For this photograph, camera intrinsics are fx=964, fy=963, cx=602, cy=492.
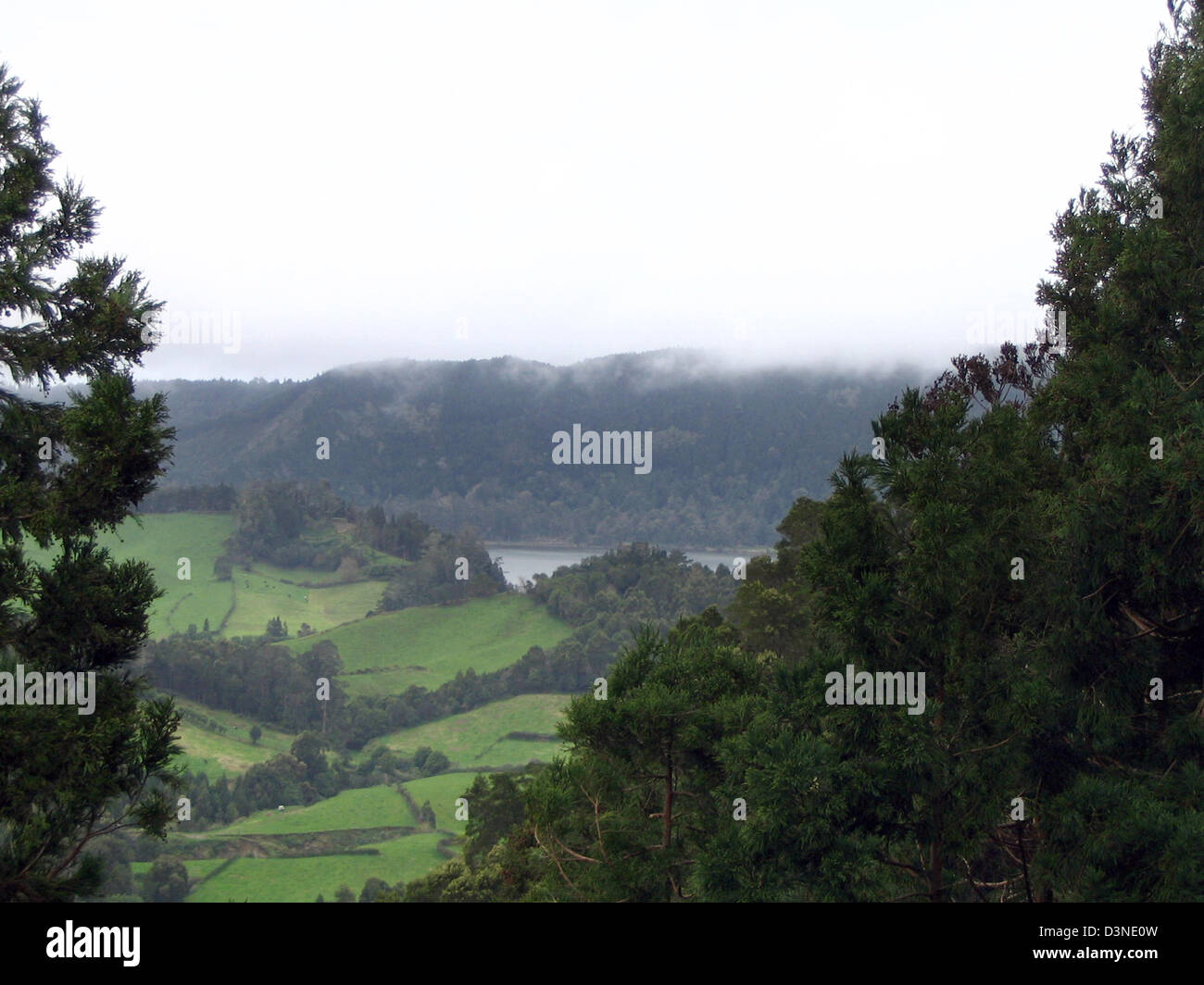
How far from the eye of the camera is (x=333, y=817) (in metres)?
64.4

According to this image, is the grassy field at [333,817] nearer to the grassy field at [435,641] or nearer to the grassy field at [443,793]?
the grassy field at [443,793]

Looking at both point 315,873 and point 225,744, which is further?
point 225,744

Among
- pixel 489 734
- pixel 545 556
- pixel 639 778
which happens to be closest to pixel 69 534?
pixel 639 778

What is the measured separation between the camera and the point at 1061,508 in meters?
10.3

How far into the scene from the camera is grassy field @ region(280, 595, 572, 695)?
93.2 m

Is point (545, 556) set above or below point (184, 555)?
below

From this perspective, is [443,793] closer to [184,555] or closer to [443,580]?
[443,580]

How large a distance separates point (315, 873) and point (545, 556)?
112 metres

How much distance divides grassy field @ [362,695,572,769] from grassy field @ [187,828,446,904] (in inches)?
677

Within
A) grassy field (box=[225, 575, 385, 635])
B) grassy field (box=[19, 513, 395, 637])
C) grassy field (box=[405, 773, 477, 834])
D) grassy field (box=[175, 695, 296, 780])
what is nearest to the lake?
grassy field (box=[225, 575, 385, 635])

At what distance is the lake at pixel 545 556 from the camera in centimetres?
14175

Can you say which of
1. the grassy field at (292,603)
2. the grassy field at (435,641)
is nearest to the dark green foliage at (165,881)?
the grassy field at (435,641)

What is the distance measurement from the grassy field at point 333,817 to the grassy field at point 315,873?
12.8 ft
